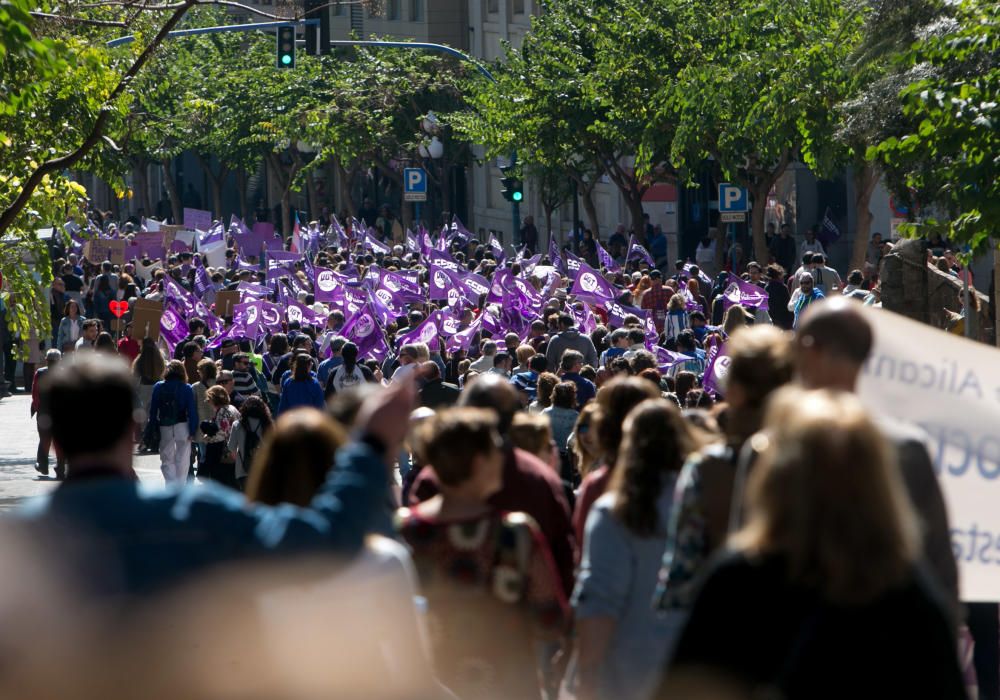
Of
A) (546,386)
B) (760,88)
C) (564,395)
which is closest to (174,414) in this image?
(546,386)

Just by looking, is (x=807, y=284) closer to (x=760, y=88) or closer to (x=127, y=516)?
(x=760, y=88)

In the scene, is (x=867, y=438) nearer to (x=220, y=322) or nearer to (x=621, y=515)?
(x=621, y=515)

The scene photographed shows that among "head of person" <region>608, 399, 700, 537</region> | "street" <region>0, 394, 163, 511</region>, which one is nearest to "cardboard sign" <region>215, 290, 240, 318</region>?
"street" <region>0, 394, 163, 511</region>

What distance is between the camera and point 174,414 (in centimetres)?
1559

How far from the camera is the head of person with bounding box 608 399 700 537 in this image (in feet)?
16.8

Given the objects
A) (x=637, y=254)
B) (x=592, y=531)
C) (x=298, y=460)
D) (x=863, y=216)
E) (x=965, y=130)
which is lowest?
(x=592, y=531)

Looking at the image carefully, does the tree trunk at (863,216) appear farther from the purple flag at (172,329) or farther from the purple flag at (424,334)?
the purple flag at (172,329)

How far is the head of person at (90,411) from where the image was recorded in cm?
336

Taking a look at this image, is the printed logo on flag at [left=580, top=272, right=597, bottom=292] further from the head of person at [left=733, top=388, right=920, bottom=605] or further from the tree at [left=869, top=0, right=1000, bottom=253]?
the head of person at [left=733, top=388, right=920, bottom=605]

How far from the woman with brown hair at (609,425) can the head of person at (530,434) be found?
0.75m

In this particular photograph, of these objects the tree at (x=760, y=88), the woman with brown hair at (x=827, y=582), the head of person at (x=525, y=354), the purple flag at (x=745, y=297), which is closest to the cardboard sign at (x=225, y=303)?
the purple flag at (x=745, y=297)

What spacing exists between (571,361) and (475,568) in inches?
306

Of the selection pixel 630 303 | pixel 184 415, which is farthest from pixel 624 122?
pixel 184 415

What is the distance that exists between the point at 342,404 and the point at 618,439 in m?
1.82
